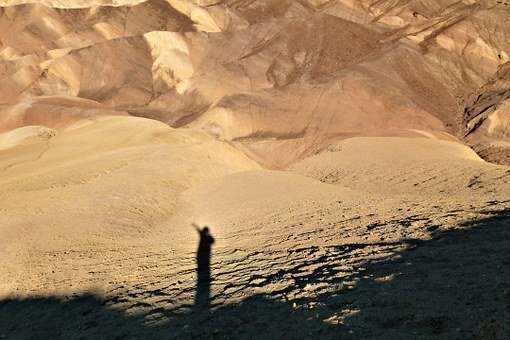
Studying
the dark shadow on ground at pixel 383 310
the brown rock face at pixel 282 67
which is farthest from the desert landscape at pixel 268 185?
the brown rock face at pixel 282 67

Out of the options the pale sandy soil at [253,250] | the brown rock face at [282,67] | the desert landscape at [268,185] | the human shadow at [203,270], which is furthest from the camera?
the brown rock face at [282,67]

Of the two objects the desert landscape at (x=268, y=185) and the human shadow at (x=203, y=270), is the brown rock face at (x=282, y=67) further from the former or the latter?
the human shadow at (x=203, y=270)

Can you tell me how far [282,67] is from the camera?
51.2 metres

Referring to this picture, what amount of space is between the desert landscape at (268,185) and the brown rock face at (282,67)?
240 mm

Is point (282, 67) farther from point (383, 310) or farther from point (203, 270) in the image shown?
point (383, 310)

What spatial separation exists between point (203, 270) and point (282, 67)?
42.9 m

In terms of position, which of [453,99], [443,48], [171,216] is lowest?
[171,216]

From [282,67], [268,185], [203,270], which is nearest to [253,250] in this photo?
[203,270]

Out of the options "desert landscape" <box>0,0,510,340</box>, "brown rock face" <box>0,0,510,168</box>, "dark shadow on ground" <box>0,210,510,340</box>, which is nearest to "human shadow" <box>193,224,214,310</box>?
"desert landscape" <box>0,0,510,340</box>

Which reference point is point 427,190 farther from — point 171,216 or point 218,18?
point 218,18

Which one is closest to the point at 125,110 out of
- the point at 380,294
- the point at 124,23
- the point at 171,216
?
the point at 124,23

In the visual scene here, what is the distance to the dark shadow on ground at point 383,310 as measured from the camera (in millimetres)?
5879

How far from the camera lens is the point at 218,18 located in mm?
68625

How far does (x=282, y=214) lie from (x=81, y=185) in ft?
25.8
